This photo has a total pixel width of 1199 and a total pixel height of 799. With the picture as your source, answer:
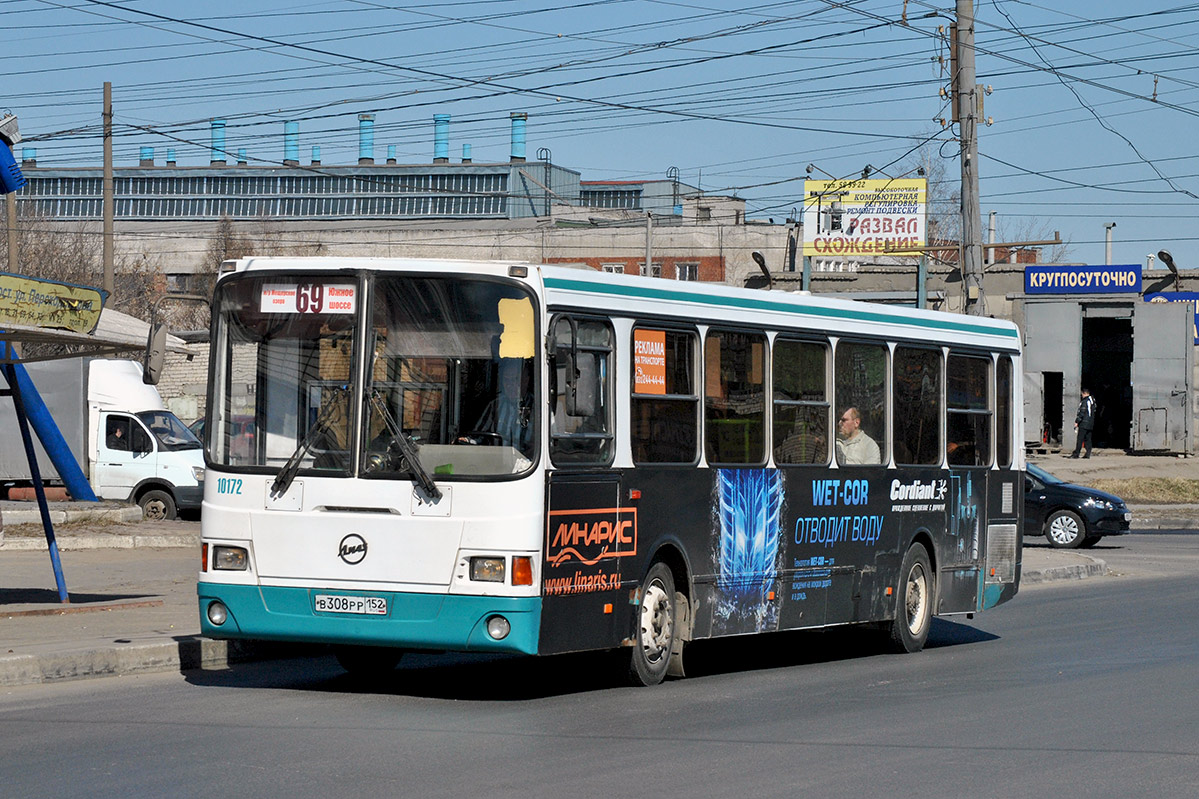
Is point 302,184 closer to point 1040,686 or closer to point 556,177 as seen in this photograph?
point 556,177

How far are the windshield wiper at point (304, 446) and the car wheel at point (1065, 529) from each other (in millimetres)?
20078

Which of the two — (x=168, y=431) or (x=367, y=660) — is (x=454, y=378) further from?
(x=168, y=431)

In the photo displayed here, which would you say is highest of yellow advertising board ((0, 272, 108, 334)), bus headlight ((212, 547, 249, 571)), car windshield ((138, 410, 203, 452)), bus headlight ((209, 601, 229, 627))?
yellow advertising board ((0, 272, 108, 334))

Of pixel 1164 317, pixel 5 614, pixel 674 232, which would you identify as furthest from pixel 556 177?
pixel 5 614

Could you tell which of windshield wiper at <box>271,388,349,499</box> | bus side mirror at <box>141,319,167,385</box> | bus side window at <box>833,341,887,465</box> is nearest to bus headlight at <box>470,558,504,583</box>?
windshield wiper at <box>271,388,349,499</box>

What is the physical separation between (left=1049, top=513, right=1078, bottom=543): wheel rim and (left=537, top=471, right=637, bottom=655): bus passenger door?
18.7 meters

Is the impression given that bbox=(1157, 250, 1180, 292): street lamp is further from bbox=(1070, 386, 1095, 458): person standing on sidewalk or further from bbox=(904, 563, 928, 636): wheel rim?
bbox=(904, 563, 928, 636): wheel rim

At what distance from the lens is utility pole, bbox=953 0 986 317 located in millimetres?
25031

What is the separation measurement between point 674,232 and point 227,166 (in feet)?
123

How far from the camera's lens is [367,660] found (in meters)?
11.6

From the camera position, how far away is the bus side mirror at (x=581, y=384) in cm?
1016

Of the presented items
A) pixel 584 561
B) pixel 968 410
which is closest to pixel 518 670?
pixel 584 561

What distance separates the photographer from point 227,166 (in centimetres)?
10812

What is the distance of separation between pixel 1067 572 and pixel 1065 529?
5.76 meters
